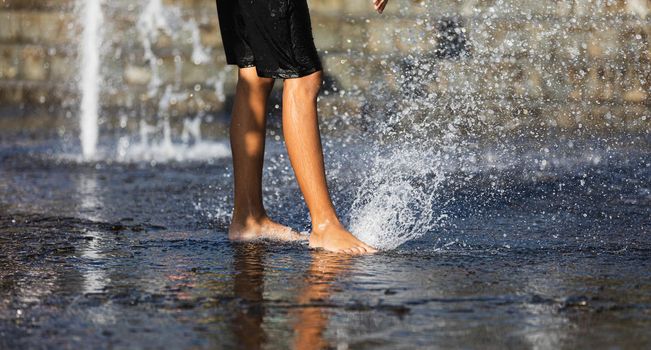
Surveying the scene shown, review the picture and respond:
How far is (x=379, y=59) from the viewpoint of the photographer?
11.4 metres

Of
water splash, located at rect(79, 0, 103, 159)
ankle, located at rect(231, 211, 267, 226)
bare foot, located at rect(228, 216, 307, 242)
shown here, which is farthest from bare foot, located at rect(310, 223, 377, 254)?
water splash, located at rect(79, 0, 103, 159)

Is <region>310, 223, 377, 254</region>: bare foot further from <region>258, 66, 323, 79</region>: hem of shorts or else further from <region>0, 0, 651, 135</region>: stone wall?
<region>0, 0, 651, 135</region>: stone wall

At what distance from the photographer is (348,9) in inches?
474

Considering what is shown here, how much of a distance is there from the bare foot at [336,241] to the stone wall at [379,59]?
4.25 meters

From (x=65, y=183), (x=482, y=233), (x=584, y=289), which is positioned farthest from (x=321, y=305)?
(x=65, y=183)

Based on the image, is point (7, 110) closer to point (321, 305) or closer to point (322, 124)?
point (322, 124)

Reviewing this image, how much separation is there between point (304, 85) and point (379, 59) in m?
6.89

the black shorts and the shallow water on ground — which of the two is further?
the black shorts

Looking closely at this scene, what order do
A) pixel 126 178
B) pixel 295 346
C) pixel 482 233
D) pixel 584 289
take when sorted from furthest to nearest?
1. pixel 126 178
2. pixel 482 233
3. pixel 584 289
4. pixel 295 346

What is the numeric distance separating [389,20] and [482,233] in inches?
273

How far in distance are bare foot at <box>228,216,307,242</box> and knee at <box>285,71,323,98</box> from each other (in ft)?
1.72

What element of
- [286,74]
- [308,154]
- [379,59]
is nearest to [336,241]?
[308,154]

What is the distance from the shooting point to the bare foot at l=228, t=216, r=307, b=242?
4832 millimetres

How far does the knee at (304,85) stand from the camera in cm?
459
